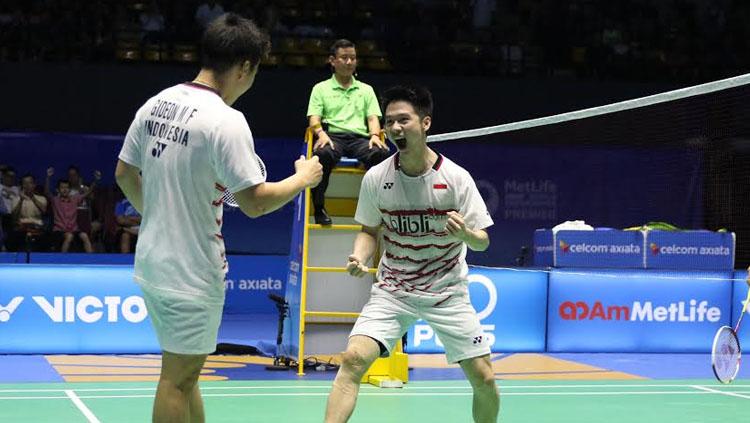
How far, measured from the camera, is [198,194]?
15.1ft

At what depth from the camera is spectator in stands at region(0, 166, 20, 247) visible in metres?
16.9

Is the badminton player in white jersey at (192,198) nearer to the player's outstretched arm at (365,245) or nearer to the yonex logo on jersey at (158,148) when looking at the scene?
the yonex logo on jersey at (158,148)

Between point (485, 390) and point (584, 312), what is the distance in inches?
293

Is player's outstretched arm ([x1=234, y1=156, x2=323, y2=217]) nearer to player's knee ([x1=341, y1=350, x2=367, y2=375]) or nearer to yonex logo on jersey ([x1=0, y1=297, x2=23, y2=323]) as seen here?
player's knee ([x1=341, y1=350, x2=367, y2=375])

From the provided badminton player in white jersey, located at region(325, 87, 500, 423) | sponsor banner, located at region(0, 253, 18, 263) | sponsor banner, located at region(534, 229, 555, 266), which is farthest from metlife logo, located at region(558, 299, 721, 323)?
sponsor banner, located at region(0, 253, 18, 263)

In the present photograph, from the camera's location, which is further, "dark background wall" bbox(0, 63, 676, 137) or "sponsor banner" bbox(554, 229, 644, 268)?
"dark background wall" bbox(0, 63, 676, 137)

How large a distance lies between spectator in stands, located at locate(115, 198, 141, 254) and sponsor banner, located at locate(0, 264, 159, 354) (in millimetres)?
5297

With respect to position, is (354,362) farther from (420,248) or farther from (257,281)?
(257,281)

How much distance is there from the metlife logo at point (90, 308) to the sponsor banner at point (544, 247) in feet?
15.9

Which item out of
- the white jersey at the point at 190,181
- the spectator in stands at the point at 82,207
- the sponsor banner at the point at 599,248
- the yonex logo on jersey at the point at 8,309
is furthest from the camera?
the spectator in stands at the point at 82,207

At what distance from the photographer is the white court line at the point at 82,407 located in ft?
27.0

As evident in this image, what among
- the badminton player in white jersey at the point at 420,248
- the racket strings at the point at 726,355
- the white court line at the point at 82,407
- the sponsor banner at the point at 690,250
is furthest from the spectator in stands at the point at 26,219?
→ the badminton player in white jersey at the point at 420,248

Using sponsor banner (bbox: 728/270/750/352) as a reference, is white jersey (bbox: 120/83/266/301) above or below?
above

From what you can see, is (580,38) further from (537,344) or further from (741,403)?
(741,403)
